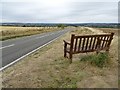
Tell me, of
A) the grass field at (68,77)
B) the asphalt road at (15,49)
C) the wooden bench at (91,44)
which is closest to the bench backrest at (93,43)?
the wooden bench at (91,44)

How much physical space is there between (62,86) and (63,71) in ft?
4.91

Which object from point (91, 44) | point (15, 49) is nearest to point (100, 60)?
point (91, 44)

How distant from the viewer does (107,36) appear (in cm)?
991

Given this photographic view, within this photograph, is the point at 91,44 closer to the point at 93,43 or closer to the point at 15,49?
the point at 93,43

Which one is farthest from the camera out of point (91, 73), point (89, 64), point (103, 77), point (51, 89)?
point (89, 64)

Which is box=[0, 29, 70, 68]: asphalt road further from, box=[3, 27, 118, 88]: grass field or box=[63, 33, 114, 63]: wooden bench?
box=[63, 33, 114, 63]: wooden bench

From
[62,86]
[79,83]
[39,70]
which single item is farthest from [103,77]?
[39,70]

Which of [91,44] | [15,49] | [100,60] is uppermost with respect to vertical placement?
[91,44]

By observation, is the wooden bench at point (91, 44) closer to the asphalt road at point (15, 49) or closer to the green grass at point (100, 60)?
the green grass at point (100, 60)

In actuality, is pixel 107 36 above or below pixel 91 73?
above

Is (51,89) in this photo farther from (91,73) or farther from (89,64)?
(89,64)

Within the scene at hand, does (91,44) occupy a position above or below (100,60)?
above

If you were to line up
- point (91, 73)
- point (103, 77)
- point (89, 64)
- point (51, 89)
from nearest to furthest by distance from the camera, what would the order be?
point (51, 89), point (103, 77), point (91, 73), point (89, 64)

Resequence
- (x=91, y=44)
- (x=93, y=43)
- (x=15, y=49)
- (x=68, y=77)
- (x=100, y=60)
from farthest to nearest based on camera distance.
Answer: (x=15, y=49) → (x=91, y=44) → (x=93, y=43) → (x=100, y=60) → (x=68, y=77)
